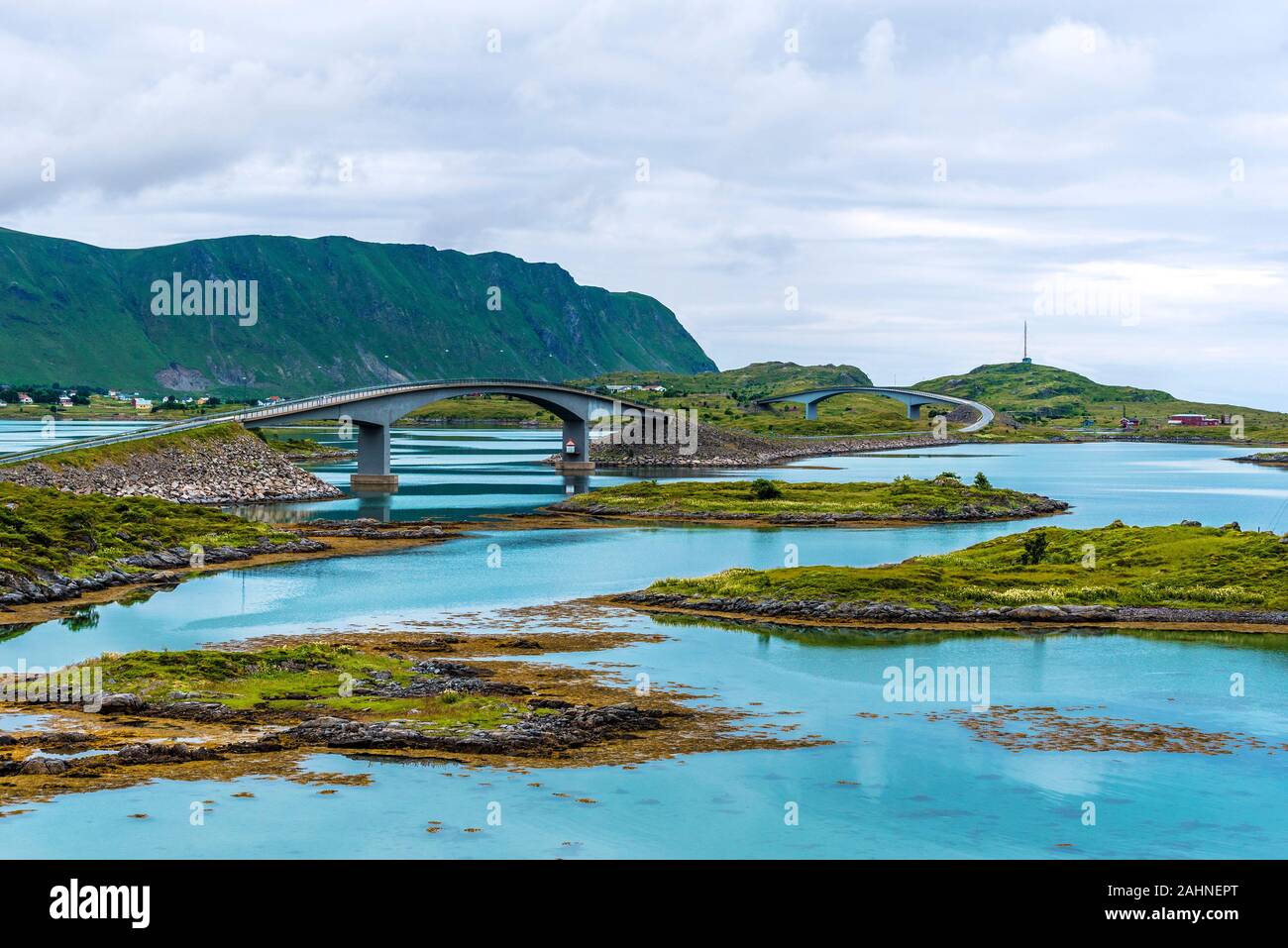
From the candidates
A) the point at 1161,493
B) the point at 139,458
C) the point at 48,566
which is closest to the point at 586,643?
the point at 48,566

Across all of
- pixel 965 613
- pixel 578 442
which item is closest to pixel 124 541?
pixel 965 613

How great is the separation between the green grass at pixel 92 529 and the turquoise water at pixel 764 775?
6.33 metres

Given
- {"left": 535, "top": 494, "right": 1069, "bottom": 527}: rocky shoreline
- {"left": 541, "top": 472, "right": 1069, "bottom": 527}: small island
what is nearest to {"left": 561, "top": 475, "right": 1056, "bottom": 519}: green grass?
{"left": 541, "top": 472, "right": 1069, "bottom": 527}: small island

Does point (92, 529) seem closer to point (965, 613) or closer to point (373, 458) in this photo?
point (965, 613)

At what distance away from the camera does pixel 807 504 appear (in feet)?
414

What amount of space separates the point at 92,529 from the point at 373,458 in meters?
66.9

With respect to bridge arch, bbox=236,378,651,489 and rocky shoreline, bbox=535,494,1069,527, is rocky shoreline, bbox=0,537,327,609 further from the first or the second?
bridge arch, bbox=236,378,651,489

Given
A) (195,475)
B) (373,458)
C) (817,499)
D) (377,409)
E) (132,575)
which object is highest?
(377,409)

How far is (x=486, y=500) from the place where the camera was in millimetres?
132750

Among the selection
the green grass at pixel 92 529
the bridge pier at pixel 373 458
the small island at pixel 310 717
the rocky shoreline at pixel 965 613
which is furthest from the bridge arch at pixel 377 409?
the small island at pixel 310 717

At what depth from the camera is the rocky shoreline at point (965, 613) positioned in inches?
2621

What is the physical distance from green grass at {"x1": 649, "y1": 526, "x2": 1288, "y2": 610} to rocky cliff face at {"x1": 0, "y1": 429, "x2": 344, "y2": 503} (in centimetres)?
5328

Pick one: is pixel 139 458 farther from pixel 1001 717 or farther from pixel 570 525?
pixel 1001 717

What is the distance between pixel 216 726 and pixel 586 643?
20.0 m
